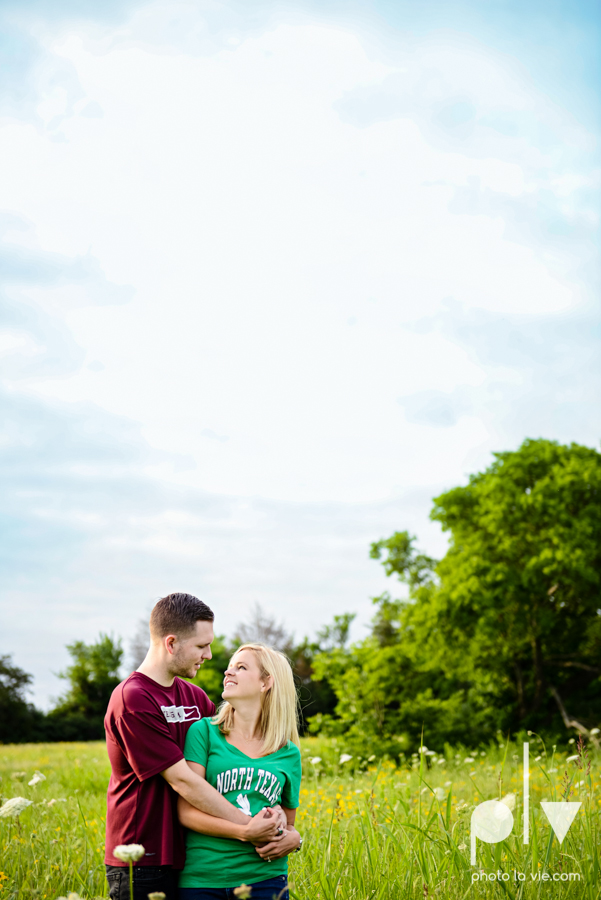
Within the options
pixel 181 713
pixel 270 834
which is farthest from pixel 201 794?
pixel 181 713

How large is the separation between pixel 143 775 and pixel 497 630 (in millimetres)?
15003

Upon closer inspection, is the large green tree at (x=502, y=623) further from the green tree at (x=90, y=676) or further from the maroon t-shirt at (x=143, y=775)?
the green tree at (x=90, y=676)

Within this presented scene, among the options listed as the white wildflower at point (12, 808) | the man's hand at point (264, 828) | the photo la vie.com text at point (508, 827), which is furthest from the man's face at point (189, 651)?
the photo la vie.com text at point (508, 827)

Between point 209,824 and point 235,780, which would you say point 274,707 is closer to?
point 235,780

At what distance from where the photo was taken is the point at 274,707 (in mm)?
3037

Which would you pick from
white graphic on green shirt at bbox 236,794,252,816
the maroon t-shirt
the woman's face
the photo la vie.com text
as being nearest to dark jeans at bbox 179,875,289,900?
the maroon t-shirt

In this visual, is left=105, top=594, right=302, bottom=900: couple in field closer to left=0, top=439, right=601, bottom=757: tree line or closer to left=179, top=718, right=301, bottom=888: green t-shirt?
left=179, top=718, right=301, bottom=888: green t-shirt

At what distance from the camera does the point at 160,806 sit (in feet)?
9.44

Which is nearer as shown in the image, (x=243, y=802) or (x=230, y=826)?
(x=230, y=826)

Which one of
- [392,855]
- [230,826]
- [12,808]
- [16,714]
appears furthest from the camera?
[16,714]

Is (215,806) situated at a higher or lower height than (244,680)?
lower

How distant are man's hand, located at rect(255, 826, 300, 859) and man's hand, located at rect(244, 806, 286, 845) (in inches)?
0.6

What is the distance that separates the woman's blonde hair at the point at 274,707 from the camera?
304cm

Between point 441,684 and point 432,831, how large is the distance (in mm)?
12858
